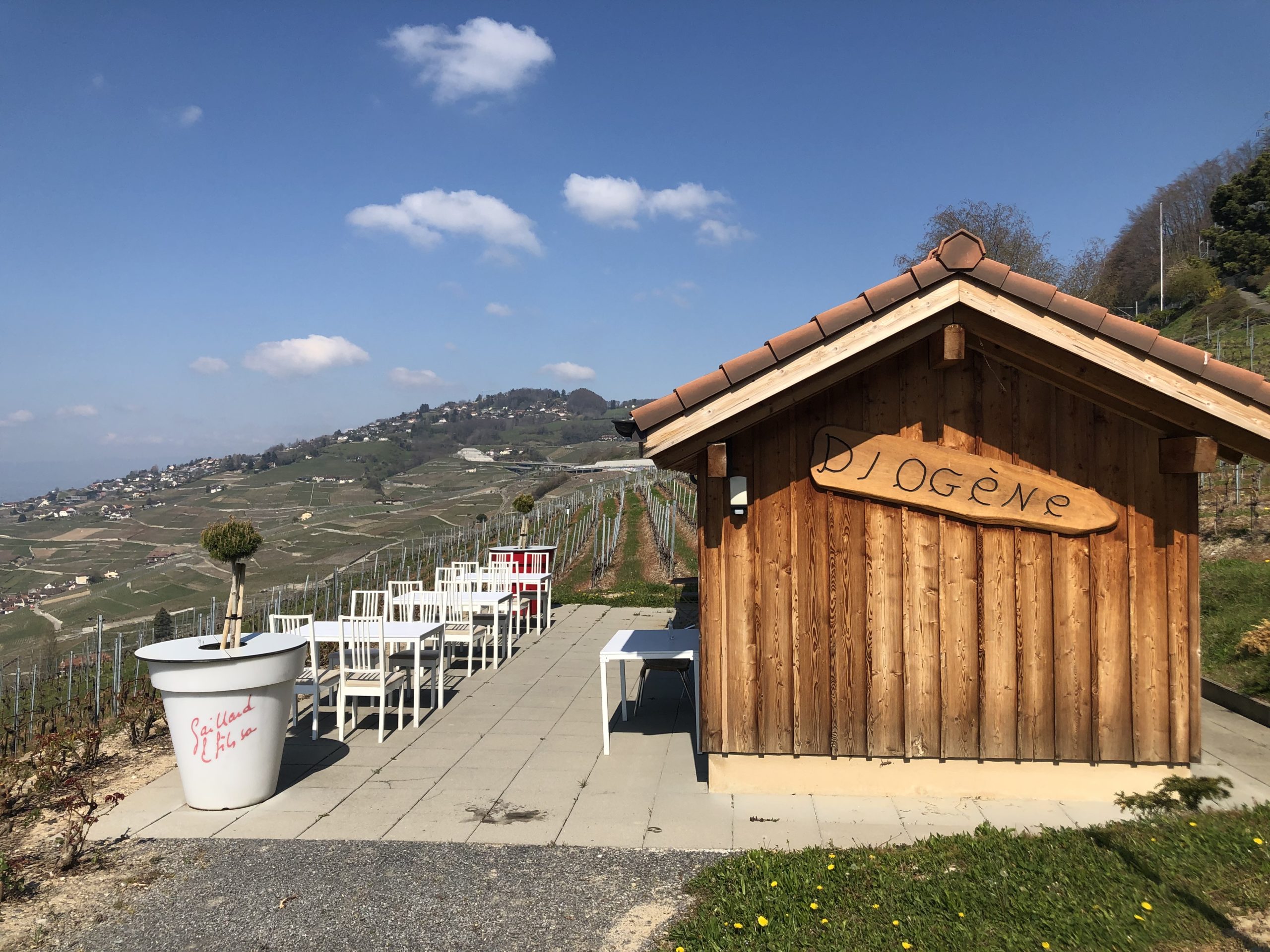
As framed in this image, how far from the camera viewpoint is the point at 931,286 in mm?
4645

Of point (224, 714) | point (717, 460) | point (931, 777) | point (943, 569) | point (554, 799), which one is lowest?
point (554, 799)

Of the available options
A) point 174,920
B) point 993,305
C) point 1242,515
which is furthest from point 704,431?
point 1242,515

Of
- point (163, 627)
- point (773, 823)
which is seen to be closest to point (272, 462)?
point (163, 627)

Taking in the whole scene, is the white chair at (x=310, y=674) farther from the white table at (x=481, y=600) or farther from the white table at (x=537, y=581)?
the white table at (x=537, y=581)

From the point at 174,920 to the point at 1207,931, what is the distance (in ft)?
15.3

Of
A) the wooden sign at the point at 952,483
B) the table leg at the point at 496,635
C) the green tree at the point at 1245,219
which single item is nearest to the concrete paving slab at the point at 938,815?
the wooden sign at the point at 952,483

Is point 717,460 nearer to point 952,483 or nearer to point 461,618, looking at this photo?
point 952,483

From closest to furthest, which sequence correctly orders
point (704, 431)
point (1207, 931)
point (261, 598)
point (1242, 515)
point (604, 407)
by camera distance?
point (1207, 931)
point (704, 431)
point (1242, 515)
point (261, 598)
point (604, 407)

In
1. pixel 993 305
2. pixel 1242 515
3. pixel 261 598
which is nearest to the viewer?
pixel 993 305

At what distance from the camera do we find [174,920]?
3826 millimetres

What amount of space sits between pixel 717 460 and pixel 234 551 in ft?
12.0

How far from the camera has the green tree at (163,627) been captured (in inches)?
429

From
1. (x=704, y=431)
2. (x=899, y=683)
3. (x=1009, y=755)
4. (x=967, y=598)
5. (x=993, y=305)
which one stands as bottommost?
(x=1009, y=755)

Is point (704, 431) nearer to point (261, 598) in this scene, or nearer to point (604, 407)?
point (261, 598)
